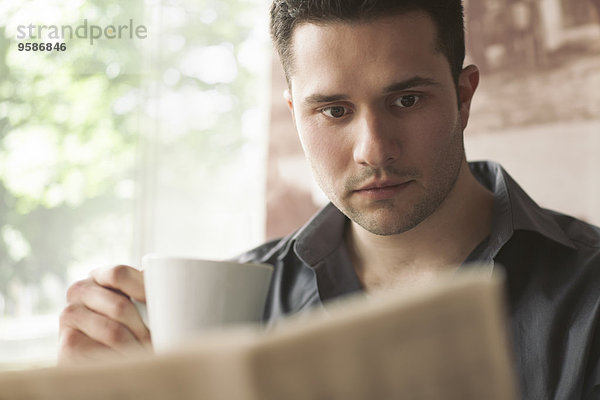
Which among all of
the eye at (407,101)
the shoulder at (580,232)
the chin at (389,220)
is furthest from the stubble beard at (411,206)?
the shoulder at (580,232)

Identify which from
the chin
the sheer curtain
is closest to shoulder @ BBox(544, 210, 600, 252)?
the chin

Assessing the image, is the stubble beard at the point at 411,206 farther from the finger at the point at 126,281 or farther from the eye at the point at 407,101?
the finger at the point at 126,281

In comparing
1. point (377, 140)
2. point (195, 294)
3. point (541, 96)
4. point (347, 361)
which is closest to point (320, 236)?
point (377, 140)

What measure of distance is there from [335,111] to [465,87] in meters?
0.28

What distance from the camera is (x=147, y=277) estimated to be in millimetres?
637

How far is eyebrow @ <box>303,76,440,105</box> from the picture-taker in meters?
1.04

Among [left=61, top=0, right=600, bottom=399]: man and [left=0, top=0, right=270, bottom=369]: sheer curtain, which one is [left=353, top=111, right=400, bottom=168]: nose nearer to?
[left=61, top=0, right=600, bottom=399]: man

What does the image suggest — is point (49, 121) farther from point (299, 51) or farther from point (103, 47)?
point (299, 51)

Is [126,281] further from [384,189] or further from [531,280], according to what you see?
[531,280]

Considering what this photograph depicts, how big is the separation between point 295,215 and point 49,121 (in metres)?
1.24

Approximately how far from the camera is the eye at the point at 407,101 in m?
1.07

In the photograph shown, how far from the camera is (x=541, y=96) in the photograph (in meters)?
1.85

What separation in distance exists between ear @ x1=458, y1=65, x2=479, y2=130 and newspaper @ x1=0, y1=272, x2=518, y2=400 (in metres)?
0.97

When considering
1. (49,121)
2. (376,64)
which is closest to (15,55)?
(49,121)
